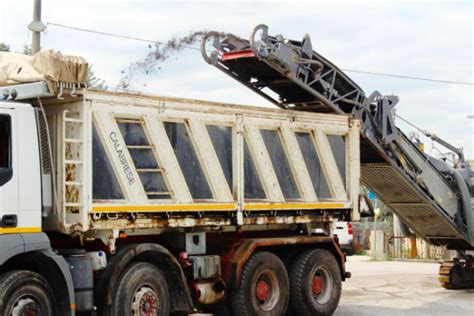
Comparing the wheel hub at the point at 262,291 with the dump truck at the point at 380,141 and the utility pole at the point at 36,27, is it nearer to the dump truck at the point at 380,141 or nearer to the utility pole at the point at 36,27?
the dump truck at the point at 380,141

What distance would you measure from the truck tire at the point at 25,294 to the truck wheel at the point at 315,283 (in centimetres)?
434

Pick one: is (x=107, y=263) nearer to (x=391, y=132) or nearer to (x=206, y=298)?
(x=206, y=298)

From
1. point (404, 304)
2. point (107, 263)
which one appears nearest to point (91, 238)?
point (107, 263)

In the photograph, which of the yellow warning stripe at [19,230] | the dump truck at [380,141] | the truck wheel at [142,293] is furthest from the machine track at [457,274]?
the yellow warning stripe at [19,230]

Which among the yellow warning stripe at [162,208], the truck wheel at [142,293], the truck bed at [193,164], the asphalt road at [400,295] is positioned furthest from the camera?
the asphalt road at [400,295]

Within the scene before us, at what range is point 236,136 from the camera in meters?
11.7

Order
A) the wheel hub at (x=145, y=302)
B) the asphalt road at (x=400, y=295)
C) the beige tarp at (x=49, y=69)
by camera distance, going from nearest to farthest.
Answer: the beige tarp at (x=49, y=69)
the wheel hub at (x=145, y=302)
the asphalt road at (x=400, y=295)

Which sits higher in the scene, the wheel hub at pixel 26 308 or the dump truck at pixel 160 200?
the dump truck at pixel 160 200

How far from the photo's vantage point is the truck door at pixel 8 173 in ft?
29.6

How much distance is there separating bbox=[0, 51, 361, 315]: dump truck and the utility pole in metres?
7.83

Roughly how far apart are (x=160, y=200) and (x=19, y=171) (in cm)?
197

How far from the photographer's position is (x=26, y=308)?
355 inches

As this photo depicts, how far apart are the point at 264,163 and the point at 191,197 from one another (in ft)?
4.85

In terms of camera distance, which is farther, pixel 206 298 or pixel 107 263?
pixel 206 298
